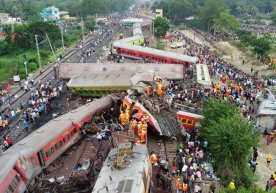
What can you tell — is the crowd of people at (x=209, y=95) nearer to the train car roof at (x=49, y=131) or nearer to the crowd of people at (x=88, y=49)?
the train car roof at (x=49, y=131)

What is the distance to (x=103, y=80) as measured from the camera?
3206cm

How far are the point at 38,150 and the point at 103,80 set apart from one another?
14.9 meters

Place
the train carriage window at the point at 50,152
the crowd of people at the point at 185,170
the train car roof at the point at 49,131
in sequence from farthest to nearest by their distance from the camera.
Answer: the train carriage window at the point at 50,152 → the train car roof at the point at 49,131 → the crowd of people at the point at 185,170

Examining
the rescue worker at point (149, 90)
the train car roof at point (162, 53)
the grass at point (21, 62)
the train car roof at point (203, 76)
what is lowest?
the grass at point (21, 62)

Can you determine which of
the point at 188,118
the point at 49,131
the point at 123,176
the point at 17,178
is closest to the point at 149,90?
the point at 188,118

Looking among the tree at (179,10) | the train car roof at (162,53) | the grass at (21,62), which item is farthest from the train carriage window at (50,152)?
the tree at (179,10)

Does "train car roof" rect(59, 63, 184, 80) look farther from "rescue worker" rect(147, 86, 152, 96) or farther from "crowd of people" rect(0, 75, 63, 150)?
"rescue worker" rect(147, 86, 152, 96)

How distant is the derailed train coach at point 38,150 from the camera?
1543 centimetres

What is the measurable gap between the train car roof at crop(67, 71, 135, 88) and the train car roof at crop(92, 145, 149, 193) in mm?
15849

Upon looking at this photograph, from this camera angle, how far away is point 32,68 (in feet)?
156

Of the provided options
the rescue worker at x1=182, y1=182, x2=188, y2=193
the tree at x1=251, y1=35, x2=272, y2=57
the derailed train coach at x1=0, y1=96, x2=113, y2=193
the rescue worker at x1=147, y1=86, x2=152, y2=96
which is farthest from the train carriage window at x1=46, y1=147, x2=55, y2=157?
the tree at x1=251, y1=35, x2=272, y2=57

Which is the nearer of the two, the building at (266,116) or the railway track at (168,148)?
the railway track at (168,148)

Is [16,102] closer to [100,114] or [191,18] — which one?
[100,114]

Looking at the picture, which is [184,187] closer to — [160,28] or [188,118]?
[188,118]
